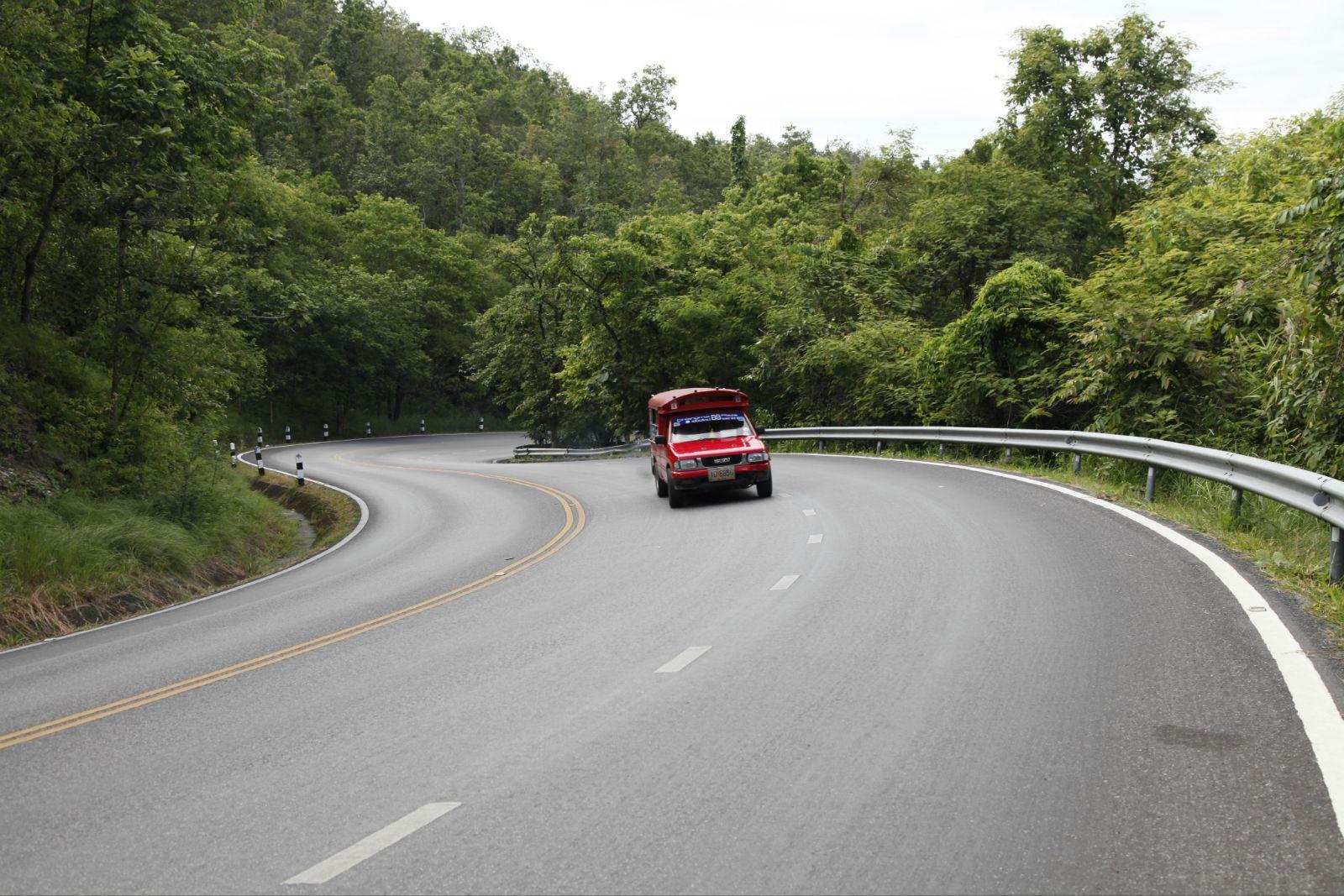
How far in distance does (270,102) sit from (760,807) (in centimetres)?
1782

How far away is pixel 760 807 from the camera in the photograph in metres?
4.68

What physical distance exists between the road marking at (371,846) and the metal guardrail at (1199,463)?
7113 mm

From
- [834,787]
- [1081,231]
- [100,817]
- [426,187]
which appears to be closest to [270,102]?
[100,817]

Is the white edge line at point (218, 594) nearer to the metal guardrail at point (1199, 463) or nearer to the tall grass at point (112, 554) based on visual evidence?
the tall grass at point (112, 554)

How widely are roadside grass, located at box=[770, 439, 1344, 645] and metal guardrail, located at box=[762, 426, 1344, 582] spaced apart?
249 millimetres

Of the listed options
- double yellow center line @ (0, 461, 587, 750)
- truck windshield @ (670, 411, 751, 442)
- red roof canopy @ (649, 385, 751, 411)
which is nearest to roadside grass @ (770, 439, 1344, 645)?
truck windshield @ (670, 411, 751, 442)

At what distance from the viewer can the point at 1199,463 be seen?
12.7 m

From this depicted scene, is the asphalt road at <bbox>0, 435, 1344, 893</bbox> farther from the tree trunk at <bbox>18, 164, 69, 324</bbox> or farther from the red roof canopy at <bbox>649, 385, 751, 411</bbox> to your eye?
the tree trunk at <bbox>18, 164, 69, 324</bbox>

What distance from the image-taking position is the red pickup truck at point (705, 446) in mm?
17828

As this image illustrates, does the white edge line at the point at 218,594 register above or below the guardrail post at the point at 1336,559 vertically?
below

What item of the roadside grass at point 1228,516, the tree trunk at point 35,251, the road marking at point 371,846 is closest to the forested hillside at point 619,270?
the tree trunk at point 35,251

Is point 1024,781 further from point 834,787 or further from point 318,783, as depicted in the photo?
point 318,783

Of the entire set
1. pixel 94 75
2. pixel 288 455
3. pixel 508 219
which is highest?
pixel 508 219

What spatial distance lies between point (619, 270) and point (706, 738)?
39028 mm
